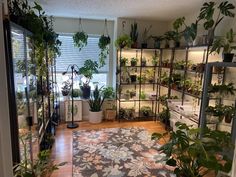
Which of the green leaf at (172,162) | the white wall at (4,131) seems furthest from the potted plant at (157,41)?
the white wall at (4,131)

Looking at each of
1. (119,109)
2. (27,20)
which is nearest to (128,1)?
(27,20)

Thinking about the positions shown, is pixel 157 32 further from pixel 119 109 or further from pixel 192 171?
pixel 192 171

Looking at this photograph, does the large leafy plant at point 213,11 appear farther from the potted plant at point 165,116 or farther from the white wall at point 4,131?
the white wall at point 4,131

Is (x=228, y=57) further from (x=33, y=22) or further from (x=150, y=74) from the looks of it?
(x=33, y=22)

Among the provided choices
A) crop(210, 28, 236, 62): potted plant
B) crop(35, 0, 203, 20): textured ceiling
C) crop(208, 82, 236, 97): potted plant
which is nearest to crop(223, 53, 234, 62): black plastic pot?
crop(210, 28, 236, 62): potted plant

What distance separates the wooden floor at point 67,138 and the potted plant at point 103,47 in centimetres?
156

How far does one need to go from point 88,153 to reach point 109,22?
10.5 feet

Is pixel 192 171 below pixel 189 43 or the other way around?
below

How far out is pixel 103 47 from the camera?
452 centimetres

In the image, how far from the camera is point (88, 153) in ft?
10.1

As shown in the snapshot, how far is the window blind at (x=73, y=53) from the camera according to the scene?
4543 millimetres

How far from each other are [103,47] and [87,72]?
73cm

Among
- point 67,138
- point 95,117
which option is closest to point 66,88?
point 95,117

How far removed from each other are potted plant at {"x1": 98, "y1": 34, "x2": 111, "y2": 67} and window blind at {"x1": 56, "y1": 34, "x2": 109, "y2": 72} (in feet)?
0.39
